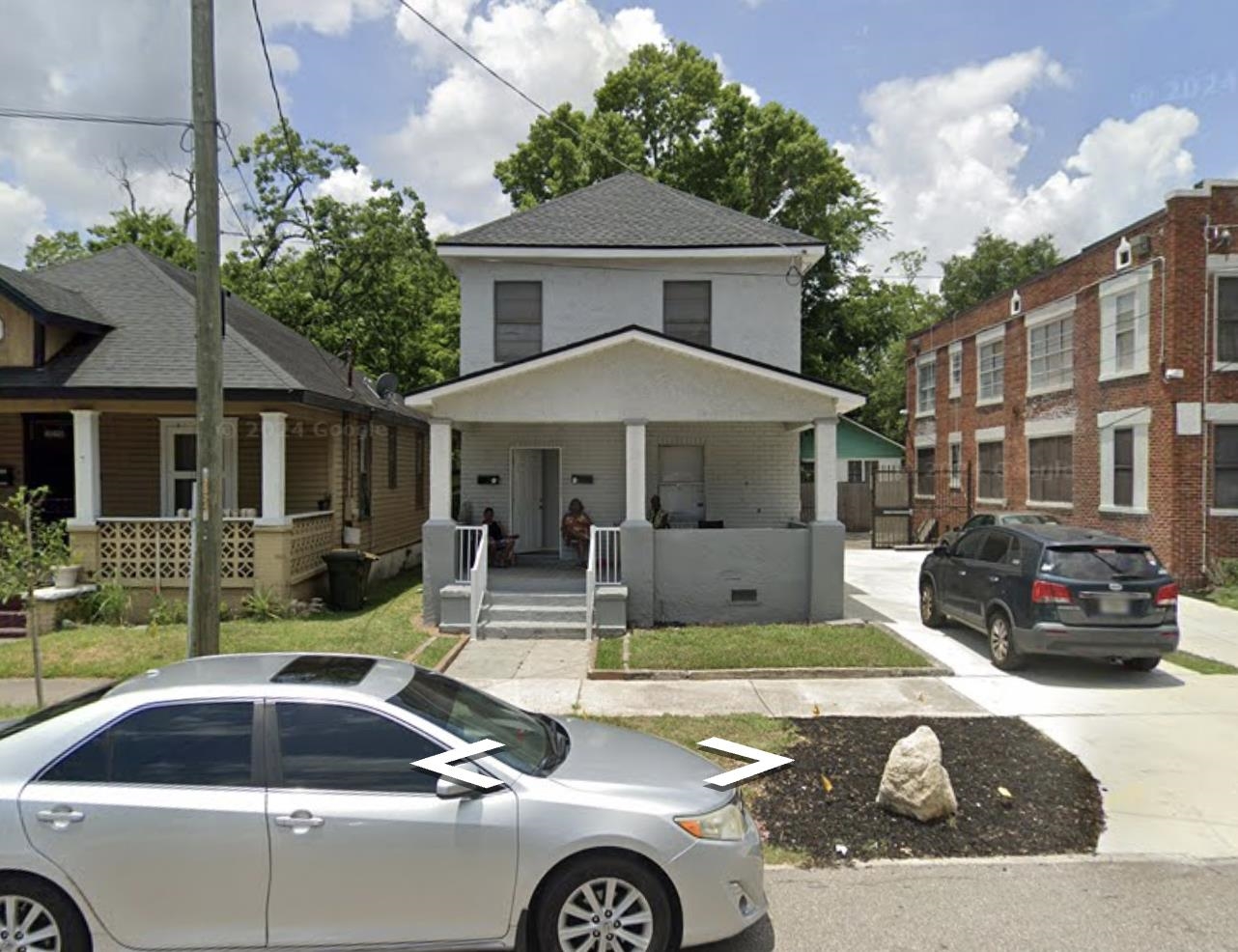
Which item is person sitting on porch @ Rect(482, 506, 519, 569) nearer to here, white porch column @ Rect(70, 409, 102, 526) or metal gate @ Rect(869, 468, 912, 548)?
white porch column @ Rect(70, 409, 102, 526)

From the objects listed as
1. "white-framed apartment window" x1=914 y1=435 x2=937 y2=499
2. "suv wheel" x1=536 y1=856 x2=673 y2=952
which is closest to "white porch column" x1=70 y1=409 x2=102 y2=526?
"suv wheel" x1=536 y1=856 x2=673 y2=952

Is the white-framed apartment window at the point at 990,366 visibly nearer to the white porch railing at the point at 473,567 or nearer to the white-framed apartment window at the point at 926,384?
the white-framed apartment window at the point at 926,384

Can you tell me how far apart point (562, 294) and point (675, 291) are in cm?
212

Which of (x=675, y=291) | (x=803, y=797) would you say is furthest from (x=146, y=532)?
(x=803, y=797)

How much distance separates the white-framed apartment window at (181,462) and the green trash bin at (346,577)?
2121mm

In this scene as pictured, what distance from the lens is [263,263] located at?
2856 cm

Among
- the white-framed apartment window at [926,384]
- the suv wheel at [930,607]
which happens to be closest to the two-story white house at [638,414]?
the suv wheel at [930,607]

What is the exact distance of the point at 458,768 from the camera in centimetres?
373

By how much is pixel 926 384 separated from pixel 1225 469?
13.4 m

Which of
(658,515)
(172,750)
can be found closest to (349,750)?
(172,750)

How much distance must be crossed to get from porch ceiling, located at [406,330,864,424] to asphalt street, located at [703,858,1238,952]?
8133 millimetres

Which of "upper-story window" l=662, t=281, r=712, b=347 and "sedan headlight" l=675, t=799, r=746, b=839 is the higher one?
"upper-story window" l=662, t=281, r=712, b=347

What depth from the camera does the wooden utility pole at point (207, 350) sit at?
7102 millimetres

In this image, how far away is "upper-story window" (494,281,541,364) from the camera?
15.2m
